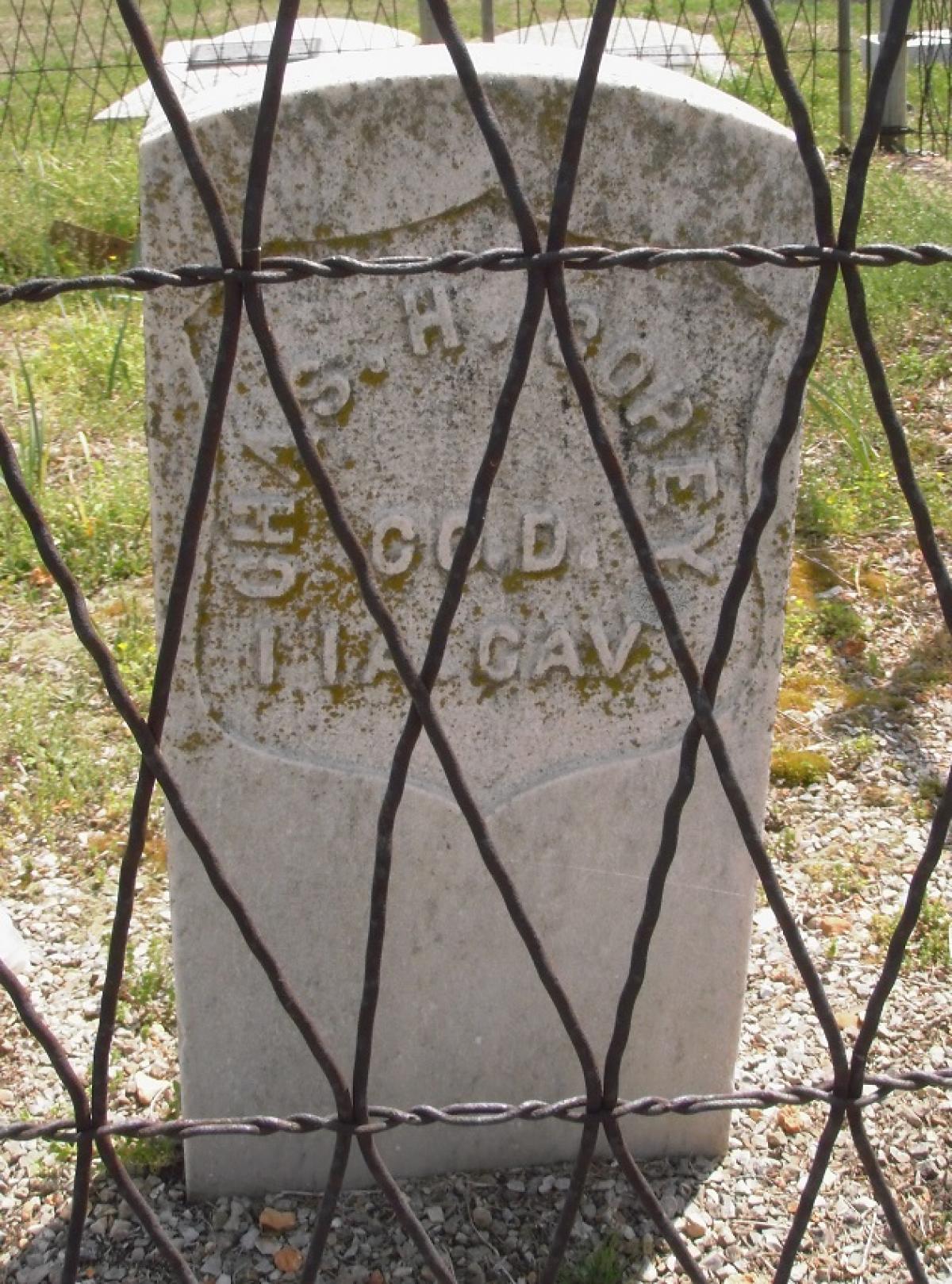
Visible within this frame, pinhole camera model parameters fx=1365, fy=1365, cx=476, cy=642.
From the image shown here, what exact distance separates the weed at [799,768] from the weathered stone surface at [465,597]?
0.99 m

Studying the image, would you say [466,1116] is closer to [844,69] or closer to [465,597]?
[465,597]

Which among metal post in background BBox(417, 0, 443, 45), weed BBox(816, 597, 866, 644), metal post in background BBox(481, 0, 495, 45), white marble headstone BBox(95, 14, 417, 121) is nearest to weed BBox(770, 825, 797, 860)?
weed BBox(816, 597, 866, 644)

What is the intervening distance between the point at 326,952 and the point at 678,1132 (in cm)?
63

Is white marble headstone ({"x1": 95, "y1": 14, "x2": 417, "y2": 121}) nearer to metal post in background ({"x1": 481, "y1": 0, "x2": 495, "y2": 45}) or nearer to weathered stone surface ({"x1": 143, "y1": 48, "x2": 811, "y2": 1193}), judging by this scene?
metal post in background ({"x1": 481, "y1": 0, "x2": 495, "y2": 45})

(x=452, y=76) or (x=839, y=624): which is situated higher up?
(x=452, y=76)

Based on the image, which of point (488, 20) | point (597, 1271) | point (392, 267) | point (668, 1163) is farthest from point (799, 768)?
point (488, 20)

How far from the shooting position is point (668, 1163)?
2090 mm

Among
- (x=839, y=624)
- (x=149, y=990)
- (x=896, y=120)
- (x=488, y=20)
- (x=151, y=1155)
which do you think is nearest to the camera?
(x=151, y=1155)

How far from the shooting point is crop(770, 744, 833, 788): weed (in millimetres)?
2918

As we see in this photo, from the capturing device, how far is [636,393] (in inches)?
64.2

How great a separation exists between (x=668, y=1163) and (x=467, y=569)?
130 cm

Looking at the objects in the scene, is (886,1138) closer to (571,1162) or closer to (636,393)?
(571,1162)

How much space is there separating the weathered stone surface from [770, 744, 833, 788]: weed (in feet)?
3.26

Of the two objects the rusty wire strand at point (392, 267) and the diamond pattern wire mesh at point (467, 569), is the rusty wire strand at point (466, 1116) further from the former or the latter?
the rusty wire strand at point (392, 267)
